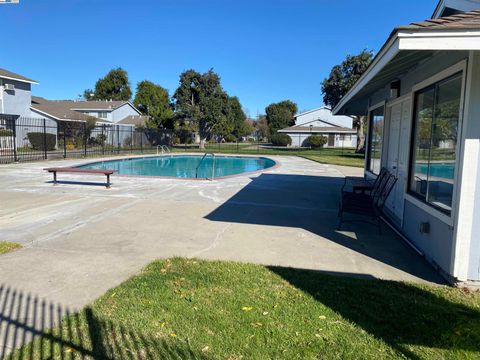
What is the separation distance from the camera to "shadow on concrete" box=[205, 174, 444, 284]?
524 cm

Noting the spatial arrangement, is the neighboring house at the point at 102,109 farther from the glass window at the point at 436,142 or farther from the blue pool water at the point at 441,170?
the blue pool water at the point at 441,170

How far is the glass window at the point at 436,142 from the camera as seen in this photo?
182 inches

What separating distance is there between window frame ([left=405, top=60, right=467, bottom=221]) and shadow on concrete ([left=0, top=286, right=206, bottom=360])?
11.4 ft

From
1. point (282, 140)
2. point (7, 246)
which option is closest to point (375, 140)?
point (7, 246)

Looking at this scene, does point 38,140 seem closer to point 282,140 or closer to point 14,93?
point 14,93

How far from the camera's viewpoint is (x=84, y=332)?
9.88 ft

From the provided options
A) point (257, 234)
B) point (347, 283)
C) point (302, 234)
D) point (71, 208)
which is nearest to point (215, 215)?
point (257, 234)

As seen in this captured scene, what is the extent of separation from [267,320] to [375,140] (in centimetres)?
870

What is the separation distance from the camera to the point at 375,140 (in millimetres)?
10695

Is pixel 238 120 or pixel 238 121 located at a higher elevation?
pixel 238 120

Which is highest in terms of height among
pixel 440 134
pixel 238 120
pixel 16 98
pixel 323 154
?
pixel 238 120

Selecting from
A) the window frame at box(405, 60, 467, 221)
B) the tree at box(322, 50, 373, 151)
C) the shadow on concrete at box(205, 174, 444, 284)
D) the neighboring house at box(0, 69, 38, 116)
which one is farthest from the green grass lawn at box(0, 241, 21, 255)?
the tree at box(322, 50, 373, 151)

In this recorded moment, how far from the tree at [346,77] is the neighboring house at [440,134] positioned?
100ft

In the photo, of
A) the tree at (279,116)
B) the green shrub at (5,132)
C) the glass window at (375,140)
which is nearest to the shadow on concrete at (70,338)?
the glass window at (375,140)
